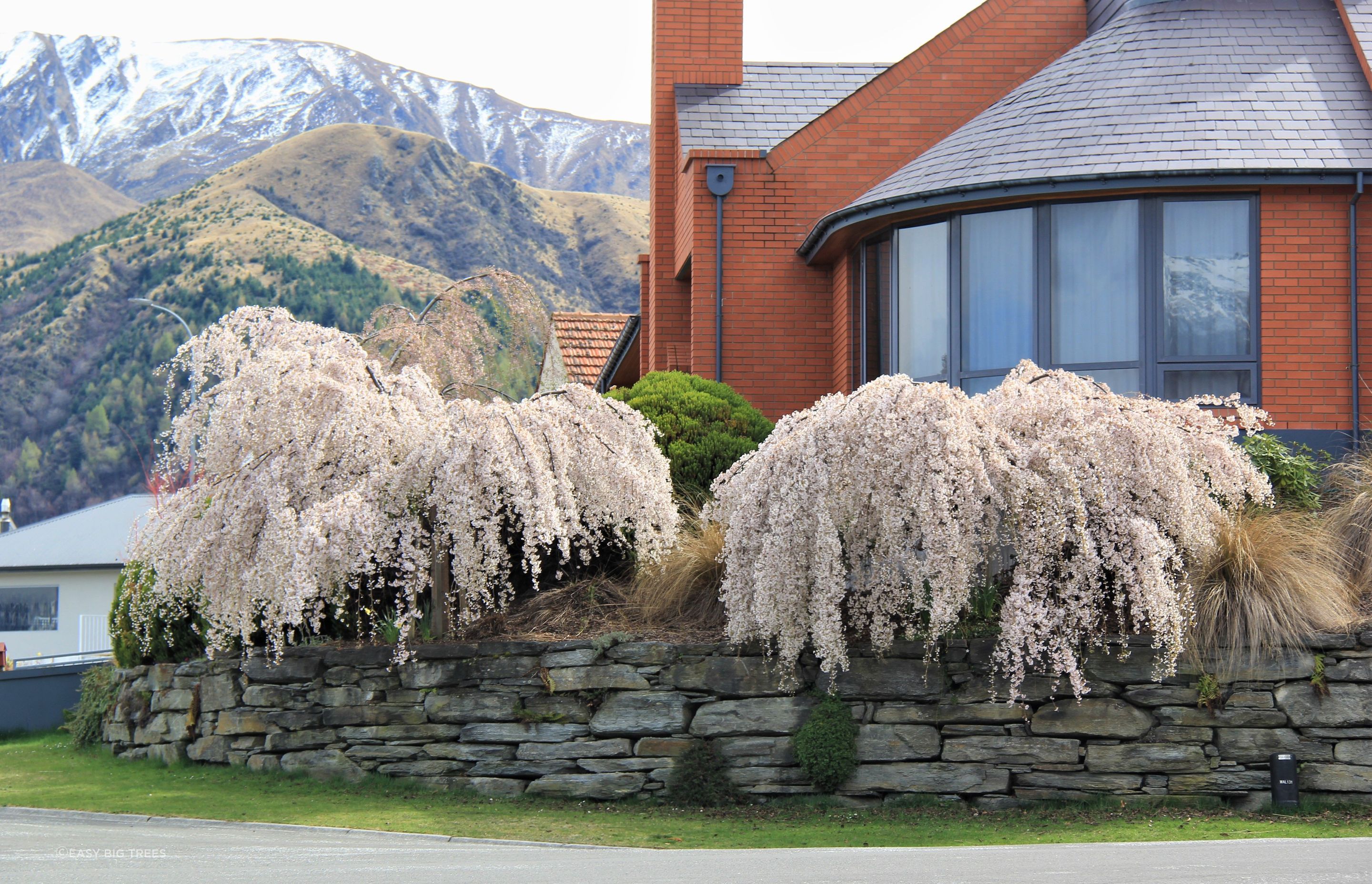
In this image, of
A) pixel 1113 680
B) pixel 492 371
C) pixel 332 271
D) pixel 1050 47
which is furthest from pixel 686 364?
pixel 332 271

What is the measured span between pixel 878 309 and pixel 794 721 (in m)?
5.93

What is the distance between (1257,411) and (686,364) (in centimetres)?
841

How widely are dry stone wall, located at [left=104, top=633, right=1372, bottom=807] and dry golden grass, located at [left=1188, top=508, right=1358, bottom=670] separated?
0.48ft

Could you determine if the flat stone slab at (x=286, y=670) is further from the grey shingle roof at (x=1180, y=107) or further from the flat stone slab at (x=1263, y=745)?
the flat stone slab at (x=1263, y=745)

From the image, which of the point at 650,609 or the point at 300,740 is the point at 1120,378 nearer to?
the point at 650,609

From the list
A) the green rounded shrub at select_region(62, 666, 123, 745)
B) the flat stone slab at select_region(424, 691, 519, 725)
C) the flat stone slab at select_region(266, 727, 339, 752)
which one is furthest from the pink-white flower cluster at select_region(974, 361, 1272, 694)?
the green rounded shrub at select_region(62, 666, 123, 745)

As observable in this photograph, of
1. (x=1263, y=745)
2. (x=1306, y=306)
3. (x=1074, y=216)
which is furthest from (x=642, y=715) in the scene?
(x=1306, y=306)

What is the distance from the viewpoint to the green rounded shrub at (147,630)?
12.6 m

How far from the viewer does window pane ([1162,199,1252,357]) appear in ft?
40.8

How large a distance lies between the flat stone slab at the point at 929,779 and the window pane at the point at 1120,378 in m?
4.35

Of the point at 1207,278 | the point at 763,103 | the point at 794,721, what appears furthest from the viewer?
the point at 763,103

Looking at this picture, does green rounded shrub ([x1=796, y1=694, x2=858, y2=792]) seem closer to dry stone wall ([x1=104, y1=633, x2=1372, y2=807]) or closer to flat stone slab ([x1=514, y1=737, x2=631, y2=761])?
dry stone wall ([x1=104, y1=633, x2=1372, y2=807])

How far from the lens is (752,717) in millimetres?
10070

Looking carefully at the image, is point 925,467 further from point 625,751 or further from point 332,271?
point 332,271
